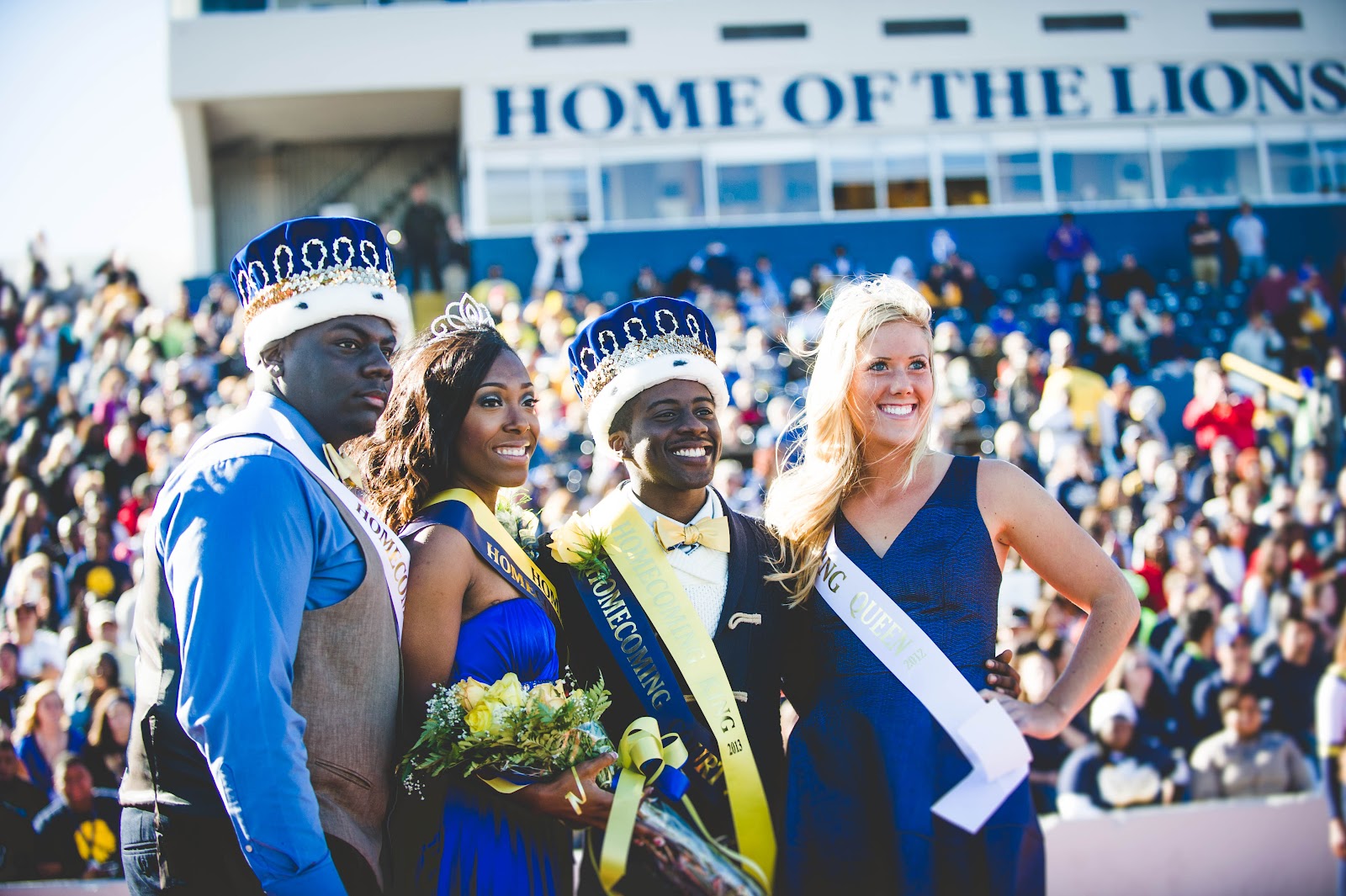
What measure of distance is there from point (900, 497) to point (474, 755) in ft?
4.02

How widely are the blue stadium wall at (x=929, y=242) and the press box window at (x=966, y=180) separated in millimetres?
789

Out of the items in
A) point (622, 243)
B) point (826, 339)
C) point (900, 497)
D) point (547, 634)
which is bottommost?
point (547, 634)

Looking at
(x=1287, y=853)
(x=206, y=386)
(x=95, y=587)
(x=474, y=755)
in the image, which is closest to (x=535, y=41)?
(x=206, y=386)

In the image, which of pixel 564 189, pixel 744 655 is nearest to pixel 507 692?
pixel 744 655

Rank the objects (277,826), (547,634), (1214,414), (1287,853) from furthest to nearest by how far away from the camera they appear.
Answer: (1214,414)
(1287,853)
(547,634)
(277,826)

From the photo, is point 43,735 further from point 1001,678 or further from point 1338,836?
point 1338,836

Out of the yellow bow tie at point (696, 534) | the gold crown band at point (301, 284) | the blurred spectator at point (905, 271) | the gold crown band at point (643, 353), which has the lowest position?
the yellow bow tie at point (696, 534)

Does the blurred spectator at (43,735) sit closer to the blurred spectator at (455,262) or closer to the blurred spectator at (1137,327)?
the blurred spectator at (455,262)

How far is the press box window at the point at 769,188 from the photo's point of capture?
18.9 metres

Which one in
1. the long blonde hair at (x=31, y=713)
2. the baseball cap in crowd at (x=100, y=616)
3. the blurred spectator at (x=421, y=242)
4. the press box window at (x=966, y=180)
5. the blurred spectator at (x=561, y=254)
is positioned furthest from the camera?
the press box window at (x=966, y=180)

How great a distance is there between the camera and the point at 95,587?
7039mm

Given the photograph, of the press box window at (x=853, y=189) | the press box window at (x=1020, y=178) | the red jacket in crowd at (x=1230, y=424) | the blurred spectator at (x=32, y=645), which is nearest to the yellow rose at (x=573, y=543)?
the blurred spectator at (x=32, y=645)

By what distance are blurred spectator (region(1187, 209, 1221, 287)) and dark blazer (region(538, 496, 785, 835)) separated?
1606 centimetres

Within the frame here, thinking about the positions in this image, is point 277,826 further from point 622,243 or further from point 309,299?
point 622,243
